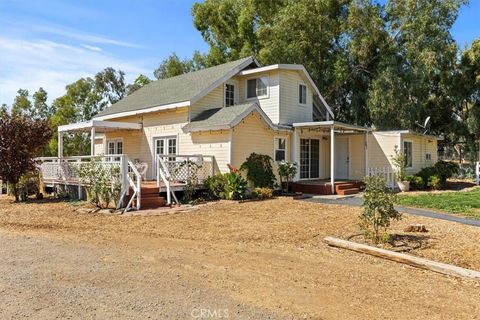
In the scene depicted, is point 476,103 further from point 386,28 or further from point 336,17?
point 336,17

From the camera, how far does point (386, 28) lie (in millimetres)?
28484

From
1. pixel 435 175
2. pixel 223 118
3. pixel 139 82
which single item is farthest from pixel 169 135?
pixel 139 82

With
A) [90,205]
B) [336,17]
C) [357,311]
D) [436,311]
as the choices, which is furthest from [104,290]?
[336,17]

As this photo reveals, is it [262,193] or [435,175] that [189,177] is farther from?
[435,175]

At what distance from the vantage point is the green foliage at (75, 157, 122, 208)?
42.8 feet

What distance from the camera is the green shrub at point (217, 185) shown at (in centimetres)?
Answer: 1476

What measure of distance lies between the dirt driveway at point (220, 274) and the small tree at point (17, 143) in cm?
669

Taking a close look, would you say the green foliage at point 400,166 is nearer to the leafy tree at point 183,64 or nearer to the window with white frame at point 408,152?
the window with white frame at point 408,152

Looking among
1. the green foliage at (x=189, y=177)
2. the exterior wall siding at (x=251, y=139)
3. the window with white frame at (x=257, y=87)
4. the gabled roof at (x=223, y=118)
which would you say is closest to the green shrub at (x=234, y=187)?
the exterior wall siding at (x=251, y=139)

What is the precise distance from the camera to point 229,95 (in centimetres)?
1939

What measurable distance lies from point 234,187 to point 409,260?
8.50 metres

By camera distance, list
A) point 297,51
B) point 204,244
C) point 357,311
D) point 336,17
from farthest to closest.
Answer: point 336,17, point 297,51, point 204,244, point 357,311

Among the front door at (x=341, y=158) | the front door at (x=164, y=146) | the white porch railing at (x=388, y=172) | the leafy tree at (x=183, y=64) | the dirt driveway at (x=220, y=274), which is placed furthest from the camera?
the leafy tree at (x=183, y=64)

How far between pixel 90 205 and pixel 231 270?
9011mm
